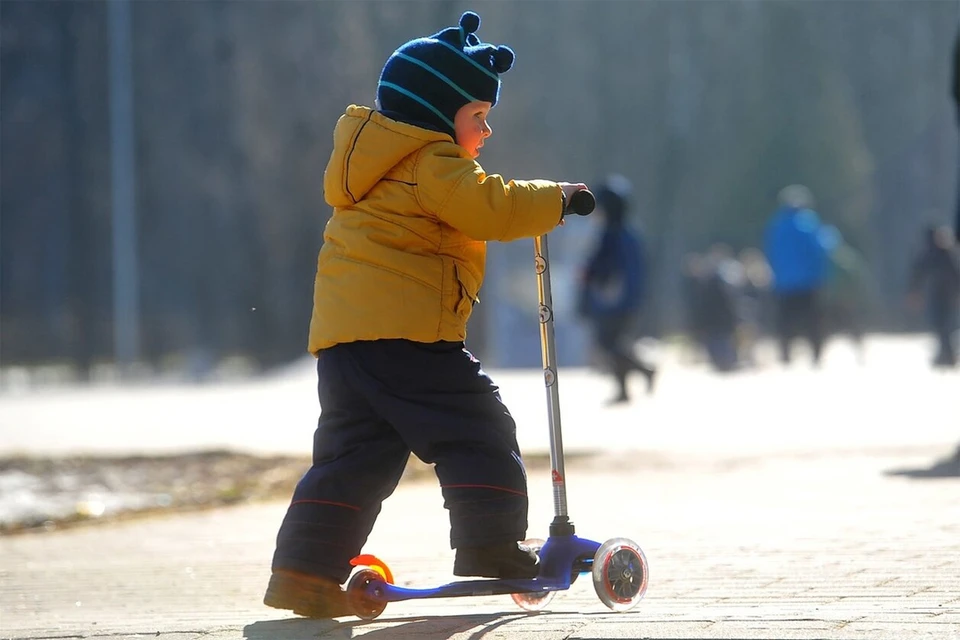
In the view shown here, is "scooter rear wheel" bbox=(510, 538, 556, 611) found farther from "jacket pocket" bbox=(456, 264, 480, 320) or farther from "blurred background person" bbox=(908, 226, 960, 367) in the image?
"blurred background person" bbox=(908, 226, 960, 367)

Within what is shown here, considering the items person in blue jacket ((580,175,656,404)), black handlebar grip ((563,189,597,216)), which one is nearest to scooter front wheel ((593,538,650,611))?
black handlebar grip ((563,189,597,216))

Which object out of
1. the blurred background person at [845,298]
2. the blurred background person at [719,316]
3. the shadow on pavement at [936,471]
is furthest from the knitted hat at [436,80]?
the blurred background person at [719,316]

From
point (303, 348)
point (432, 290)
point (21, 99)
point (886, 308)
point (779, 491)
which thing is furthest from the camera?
point (886, 308)

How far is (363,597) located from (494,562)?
14.5 inches

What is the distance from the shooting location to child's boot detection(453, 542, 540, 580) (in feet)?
13.9

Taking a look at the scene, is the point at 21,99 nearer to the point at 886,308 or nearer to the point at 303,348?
the point at 303,348

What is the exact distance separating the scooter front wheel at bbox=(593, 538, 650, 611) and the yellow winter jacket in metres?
0.68

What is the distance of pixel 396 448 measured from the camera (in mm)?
4465

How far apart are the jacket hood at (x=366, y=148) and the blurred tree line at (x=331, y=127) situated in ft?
78.8

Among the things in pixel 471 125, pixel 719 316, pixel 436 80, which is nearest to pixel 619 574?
pixel 471 125

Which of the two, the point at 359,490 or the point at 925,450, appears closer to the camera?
the point at 359,490

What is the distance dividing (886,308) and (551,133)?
11.7 metres

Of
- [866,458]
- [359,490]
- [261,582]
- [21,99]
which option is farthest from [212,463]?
[21,99]

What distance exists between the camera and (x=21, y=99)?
4547cm
